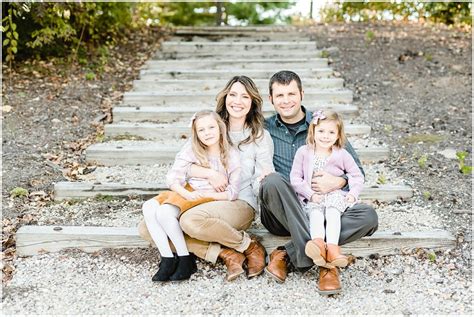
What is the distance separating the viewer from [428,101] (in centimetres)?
574

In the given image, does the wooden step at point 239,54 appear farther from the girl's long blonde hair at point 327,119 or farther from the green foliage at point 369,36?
the girl's long blonde hair at point 327,119

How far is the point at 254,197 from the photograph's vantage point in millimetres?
3334

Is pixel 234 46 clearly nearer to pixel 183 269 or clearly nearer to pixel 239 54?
pixel 239 54

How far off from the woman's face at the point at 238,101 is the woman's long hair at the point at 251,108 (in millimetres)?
22

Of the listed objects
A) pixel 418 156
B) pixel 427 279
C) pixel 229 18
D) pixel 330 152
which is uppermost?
pixel 229 18

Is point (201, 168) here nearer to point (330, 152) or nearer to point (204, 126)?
point (204, 126)

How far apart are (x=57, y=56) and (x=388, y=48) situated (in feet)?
13.5

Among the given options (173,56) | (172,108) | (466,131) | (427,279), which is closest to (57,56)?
(173,56)

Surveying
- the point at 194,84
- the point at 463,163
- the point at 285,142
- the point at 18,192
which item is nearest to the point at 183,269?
the point at 285,142

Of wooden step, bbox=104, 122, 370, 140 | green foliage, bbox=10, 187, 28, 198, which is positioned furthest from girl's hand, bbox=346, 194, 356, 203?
green foliage, bbox=10, 187, 28, 198

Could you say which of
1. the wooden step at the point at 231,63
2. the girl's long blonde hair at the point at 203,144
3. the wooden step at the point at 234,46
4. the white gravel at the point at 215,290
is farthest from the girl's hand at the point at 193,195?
the wooden step at the point at 234,46

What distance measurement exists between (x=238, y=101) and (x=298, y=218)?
0.79 m

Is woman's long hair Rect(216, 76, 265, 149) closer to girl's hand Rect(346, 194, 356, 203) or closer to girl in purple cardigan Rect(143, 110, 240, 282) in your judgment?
girl in purple cardigan Rect(143, 110, 240, 282)

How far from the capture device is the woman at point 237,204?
307cm
